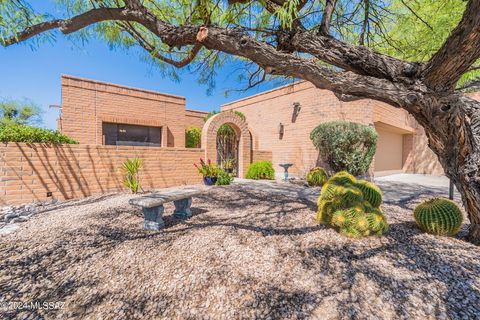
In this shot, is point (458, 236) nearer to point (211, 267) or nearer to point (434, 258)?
point (434, 258)

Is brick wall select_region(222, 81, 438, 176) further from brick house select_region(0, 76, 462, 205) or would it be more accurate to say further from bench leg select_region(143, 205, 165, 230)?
bench leg select_region(143, 205, 165, 230)

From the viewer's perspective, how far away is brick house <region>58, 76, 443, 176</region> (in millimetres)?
9492

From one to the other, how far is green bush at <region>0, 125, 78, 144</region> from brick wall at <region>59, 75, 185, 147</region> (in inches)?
157

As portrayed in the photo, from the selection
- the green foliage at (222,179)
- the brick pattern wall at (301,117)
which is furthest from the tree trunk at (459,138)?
the brick pattern wall at (301,117)

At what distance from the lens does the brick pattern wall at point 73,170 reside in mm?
5246

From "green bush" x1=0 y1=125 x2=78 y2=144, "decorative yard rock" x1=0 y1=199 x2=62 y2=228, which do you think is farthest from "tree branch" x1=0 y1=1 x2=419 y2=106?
"green bush" x1=0 y1=125 x2=78 y2=144

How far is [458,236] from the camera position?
3217 millimetres

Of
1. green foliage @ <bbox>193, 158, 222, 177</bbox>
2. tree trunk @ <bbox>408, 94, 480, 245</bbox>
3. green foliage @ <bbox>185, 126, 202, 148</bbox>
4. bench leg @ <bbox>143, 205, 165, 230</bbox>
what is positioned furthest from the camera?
green foliage @ <bbox>185, 126, 202, 148</bbox>

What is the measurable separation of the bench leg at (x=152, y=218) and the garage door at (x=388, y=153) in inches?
446

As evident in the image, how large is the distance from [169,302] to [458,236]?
4.10 m

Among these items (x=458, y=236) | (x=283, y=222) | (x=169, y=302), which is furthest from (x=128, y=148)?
(x=458, y=236)

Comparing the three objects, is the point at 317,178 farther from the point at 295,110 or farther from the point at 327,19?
the point at 327,19

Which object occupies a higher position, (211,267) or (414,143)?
(414,143)

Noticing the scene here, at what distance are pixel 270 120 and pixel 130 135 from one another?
7.54 metres
